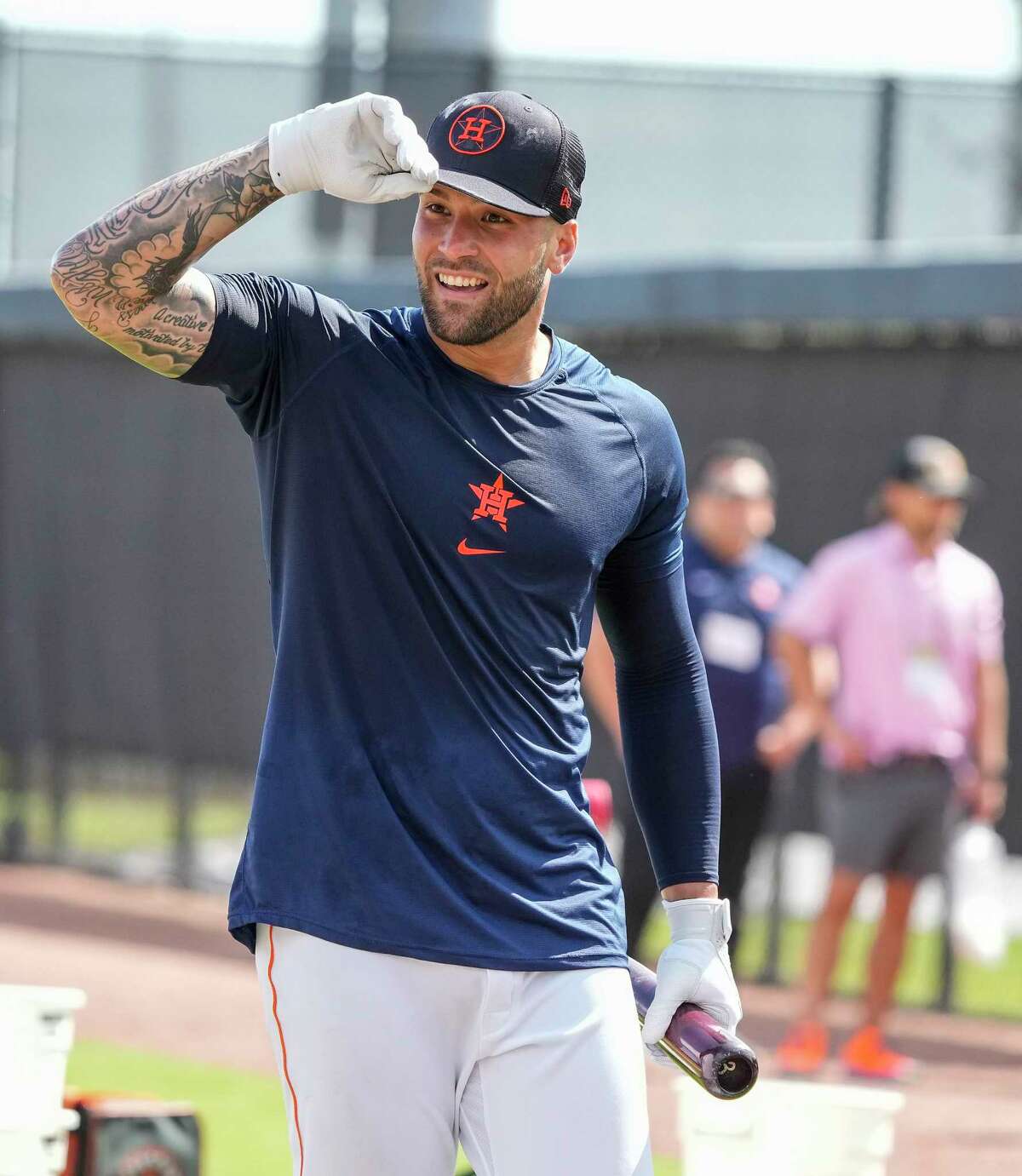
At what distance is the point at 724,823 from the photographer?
7027mm

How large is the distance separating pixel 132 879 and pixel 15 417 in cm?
269

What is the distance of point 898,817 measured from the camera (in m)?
7.28

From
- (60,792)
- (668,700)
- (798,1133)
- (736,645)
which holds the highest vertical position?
(668,700)

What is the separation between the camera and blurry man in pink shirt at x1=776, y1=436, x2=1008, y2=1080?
7.23 m

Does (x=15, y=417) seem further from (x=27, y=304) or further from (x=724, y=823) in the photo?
(x=724, y=823)

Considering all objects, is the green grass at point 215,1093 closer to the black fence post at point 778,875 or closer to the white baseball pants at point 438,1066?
the white baseball pants at point 438,1066

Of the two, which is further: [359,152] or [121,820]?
[121,820]

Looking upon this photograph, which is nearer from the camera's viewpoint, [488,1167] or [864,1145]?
[488,1167]

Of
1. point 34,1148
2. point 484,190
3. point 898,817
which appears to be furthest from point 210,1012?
point 484,190

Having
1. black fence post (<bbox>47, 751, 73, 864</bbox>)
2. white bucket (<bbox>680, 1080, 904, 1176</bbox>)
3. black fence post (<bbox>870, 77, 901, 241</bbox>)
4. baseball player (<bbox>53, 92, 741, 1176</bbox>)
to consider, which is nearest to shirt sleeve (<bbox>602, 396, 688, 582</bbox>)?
baseball player (<bbox>53, 92, 741, 1176</bbox>)

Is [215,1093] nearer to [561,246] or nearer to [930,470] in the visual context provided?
[930,470]

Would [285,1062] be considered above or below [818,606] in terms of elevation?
below

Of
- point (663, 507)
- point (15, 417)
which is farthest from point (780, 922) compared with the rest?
point (663, 507)

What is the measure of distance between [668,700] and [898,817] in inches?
165
